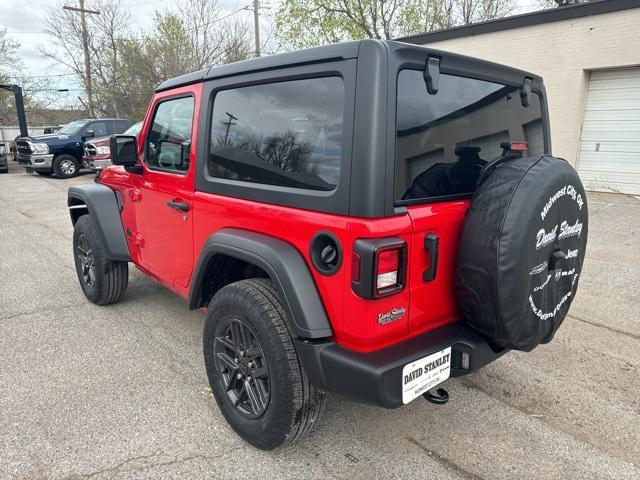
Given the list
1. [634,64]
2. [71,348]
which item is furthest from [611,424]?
[634,64]

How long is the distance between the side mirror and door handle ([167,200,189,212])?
659mm

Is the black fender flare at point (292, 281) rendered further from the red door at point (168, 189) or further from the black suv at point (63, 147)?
the black suv at point (63, 147)

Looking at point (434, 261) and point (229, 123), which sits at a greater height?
point (229, 123)

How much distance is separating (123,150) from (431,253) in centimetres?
248

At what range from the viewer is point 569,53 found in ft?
31.1

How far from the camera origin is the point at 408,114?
1898 millimetres

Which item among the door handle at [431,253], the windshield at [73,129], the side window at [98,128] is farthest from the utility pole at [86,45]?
the door handle at [431,253]

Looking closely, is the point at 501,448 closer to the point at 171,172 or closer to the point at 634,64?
the point at 171,172

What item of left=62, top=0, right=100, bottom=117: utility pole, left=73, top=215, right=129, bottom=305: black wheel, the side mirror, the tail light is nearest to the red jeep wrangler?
the tail light

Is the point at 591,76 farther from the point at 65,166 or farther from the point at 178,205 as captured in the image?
the point at 65,166

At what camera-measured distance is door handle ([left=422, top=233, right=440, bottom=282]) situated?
1947mm

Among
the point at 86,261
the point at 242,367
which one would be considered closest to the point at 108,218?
the point at 86,261

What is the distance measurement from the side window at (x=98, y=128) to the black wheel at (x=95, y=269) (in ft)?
38.5

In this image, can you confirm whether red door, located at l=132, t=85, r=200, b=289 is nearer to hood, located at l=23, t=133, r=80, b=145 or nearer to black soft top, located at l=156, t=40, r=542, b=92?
black soft top, located at l=156, t=40, r=542, b=92
